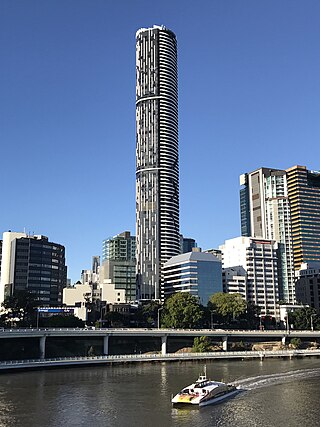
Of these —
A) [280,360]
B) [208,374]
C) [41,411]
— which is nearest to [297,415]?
[41,411]

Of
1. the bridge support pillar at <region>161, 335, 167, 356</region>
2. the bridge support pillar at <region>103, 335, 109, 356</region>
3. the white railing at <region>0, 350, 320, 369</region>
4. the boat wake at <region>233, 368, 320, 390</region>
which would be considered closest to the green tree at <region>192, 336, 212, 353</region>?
the bridge support pillar at <region>161, 335, 167, 356</region>

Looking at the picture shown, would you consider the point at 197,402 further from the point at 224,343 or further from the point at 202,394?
the point at 224,343

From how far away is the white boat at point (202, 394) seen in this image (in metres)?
81.8

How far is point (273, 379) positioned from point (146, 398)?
3613cm

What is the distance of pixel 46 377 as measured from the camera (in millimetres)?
116812

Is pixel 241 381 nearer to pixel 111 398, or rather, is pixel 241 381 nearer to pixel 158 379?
pixel 158 379

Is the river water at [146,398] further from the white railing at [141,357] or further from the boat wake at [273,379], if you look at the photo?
→ the white railing at [141,357]

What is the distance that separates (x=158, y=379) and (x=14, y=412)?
4251cm

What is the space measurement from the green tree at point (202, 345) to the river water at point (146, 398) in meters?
39.7

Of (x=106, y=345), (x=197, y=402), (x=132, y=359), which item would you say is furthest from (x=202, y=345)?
(x=197, y=402)

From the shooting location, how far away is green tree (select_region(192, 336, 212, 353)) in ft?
572

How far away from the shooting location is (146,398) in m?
88.1

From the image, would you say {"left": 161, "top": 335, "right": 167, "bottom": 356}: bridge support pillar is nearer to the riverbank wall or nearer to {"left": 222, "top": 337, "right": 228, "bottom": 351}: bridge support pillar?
the riverbank wall

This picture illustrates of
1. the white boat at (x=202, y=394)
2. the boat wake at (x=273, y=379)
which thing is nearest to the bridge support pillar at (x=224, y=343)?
the boat wake at (x=273, y=379)
